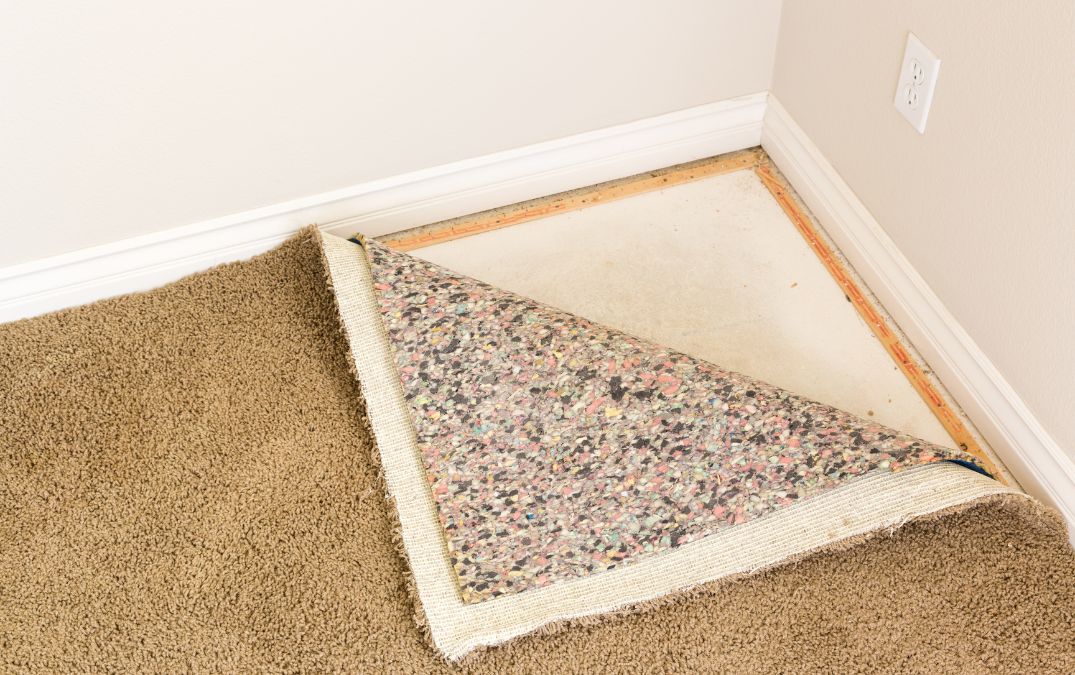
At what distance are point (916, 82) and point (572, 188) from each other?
2.38ft

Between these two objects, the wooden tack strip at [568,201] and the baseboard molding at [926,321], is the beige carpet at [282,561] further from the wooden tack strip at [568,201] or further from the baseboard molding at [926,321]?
the wooden tack strip at [568,201]

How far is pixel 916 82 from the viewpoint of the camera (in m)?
1.48

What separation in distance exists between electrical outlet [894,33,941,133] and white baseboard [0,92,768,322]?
47 cm

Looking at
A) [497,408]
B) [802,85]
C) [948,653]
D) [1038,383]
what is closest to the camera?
[948,653]

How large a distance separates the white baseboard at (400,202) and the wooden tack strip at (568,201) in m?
0.01

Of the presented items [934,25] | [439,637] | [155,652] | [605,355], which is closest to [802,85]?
[934,25]

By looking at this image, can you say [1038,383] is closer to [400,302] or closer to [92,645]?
[400,302]

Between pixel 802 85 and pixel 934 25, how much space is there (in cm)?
44

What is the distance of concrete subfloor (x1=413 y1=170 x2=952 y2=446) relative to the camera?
64.3 inches

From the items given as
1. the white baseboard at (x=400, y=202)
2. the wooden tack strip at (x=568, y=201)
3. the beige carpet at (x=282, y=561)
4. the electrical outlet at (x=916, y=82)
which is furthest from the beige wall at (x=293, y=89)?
the electrical outlet at (x=916, y=82)

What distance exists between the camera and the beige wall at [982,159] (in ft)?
4.06

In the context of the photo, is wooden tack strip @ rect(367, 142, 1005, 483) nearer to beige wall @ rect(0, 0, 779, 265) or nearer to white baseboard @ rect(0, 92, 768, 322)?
white baseboard @ rect(0, 92, 768, 322)

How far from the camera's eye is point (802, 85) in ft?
6.05

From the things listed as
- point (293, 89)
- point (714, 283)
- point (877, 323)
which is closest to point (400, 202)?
point (293, 89)
